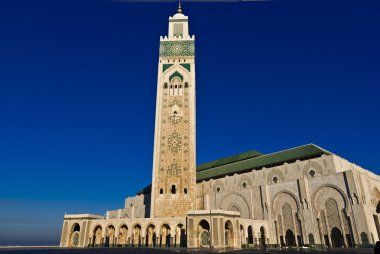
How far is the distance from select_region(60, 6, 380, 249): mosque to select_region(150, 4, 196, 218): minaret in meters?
0.12

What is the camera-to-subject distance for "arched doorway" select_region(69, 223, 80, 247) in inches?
1240

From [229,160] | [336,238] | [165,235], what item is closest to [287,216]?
[336,238]

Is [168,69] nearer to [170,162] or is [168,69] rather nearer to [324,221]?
[170,162]

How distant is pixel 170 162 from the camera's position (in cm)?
3472

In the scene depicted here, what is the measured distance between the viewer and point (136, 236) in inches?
1254

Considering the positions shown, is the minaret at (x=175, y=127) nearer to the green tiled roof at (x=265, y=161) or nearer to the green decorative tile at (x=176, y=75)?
the green decorative tile at (x=176, y=75)

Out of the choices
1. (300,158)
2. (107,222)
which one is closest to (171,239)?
(107,222)

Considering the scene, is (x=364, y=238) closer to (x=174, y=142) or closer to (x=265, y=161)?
(x=265, y=161)

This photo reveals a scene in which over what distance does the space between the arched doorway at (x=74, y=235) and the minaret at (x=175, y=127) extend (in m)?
8.46

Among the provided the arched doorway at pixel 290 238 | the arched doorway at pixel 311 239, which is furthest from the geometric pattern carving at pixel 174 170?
the arched doorway at pixel 311 239

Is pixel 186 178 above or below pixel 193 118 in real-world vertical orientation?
below

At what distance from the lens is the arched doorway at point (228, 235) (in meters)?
27.9

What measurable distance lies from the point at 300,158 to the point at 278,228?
27.7ft

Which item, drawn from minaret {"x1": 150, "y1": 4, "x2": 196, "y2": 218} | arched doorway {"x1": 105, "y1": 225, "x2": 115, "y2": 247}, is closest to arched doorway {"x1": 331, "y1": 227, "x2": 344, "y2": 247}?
minaret {"x1": 150, "y1": 4, "x2": 196, "y2": 218}
